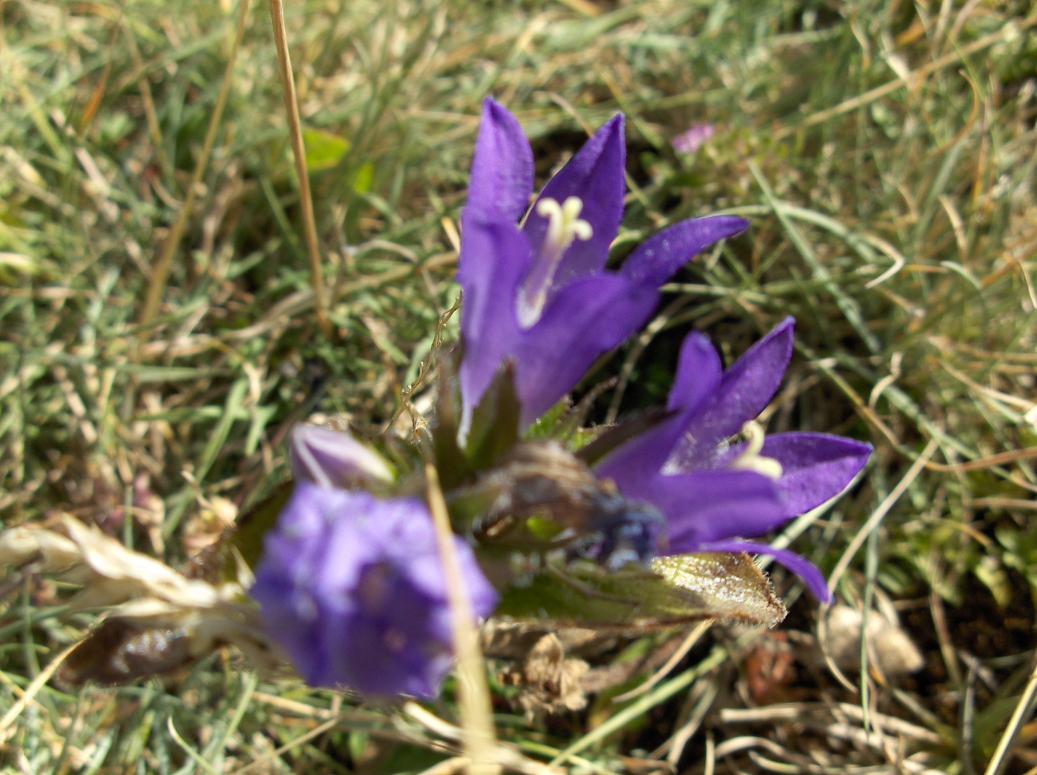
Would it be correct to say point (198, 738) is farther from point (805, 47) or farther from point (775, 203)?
point (805, 47)

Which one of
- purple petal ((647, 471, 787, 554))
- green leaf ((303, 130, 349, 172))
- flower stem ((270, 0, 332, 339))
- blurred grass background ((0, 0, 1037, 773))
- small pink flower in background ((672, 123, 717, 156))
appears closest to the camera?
purple petal ((647, 471, 787, 554))

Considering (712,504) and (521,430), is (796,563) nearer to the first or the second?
(712,504)

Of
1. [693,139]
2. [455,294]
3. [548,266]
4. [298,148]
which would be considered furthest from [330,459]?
[693,139]

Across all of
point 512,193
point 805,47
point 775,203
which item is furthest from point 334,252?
point 805,47

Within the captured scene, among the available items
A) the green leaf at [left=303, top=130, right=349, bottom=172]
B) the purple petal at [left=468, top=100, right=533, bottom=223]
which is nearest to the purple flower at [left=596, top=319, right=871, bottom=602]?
the purple petal at [left=468, top=100, right=533, bottom=223]

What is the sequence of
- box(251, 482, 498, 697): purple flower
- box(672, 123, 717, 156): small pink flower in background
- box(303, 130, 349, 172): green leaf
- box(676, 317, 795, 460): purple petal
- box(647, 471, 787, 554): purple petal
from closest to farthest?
box(251, 482, 498, 697): purple flower < box(647, 471, 787, 554): purple petal < box(676, 317, 795, 460): purple petal < box(303, 130, 349, 172): green leaf < box(672, 123, 717, 156): small pink flower in background

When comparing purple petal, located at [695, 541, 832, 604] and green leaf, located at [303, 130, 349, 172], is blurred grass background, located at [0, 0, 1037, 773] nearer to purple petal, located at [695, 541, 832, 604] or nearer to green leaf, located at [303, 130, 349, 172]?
green leaf, located at [303, 130, 349, 172]

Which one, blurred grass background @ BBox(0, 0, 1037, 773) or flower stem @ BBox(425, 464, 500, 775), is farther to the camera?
blurred grass background @ BBox(0, 0, 1037, 773)
